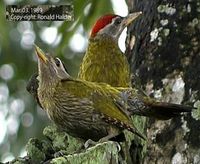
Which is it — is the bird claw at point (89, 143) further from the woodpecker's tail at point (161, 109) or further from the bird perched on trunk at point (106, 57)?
the bird perched on trunk at point (106, 57)

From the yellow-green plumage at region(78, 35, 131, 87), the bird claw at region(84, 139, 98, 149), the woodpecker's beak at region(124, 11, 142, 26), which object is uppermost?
the woodpecker's beak at region(124, 11, 142, 26)

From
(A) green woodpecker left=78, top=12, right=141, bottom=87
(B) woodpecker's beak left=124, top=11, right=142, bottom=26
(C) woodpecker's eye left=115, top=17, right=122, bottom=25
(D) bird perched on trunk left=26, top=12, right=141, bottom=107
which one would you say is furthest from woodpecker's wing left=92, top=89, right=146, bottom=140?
(C) woodpecker's eye left=115, top=17, right=122, bottom=25

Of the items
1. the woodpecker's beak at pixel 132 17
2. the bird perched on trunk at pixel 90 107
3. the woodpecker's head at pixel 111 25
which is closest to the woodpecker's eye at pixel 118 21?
the woodpecker's head at pixel 111 25

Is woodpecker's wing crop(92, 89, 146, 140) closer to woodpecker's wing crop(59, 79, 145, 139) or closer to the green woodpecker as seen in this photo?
woodpecker's wing crop(59, 79, 145, 139)

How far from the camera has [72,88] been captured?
390cm

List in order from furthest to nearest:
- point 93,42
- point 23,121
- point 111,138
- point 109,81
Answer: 1. point 23,121
2. point 93,42
3. point 109,81
4. point 111,138

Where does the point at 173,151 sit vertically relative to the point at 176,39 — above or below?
below

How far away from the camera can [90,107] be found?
385cm

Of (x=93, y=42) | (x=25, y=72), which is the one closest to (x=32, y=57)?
(x=25, y=72)

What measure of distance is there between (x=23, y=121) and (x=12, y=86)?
1.84ft

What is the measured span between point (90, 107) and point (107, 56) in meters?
1.25

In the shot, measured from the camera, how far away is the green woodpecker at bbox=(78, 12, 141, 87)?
4.73 meters

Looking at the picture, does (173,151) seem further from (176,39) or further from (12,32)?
(12,32)

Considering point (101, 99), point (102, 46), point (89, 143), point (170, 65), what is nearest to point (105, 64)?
point (102, 46)
